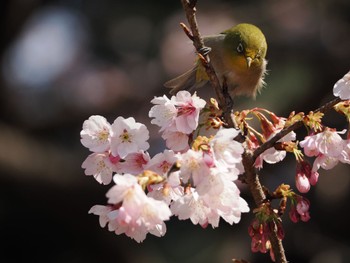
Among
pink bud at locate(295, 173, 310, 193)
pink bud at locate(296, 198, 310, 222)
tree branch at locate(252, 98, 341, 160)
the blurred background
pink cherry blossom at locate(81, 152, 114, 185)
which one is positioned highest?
tree branch at locate(252, 98, 341, 160)

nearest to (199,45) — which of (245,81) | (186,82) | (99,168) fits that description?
(99,168)

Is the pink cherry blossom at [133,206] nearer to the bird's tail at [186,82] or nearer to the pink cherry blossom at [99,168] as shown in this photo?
the pink cherry blossom at [99,168]

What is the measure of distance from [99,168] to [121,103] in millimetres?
4772

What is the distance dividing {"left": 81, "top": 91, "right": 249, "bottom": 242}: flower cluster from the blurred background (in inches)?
111

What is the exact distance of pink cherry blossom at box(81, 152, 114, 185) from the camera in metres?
1.61

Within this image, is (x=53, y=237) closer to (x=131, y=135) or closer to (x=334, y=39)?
(x=334, y=39)

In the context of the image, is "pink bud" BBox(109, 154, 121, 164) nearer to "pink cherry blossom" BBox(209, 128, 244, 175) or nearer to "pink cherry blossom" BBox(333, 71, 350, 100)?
"pink cherry blossom" BBox(209, 128, 244, 175)

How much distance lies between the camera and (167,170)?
1.45 m

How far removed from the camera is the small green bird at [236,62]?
314 cm

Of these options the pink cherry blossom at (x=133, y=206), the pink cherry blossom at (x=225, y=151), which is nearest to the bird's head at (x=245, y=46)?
the pink cherry blossom at (x=225, y=151)

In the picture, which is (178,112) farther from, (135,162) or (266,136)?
(266,136)

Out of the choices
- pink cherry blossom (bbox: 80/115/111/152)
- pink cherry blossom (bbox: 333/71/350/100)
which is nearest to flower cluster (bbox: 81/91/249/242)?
pink cherry blossom (bbox: 80/115/111/152)

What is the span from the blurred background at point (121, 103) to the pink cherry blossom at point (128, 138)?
2865mm

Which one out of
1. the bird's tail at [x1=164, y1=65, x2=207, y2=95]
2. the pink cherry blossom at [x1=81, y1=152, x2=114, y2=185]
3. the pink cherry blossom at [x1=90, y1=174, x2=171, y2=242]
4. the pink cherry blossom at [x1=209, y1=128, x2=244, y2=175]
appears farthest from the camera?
the bird's tail at [x1=164, y1=65, x2=207, y2=95]
